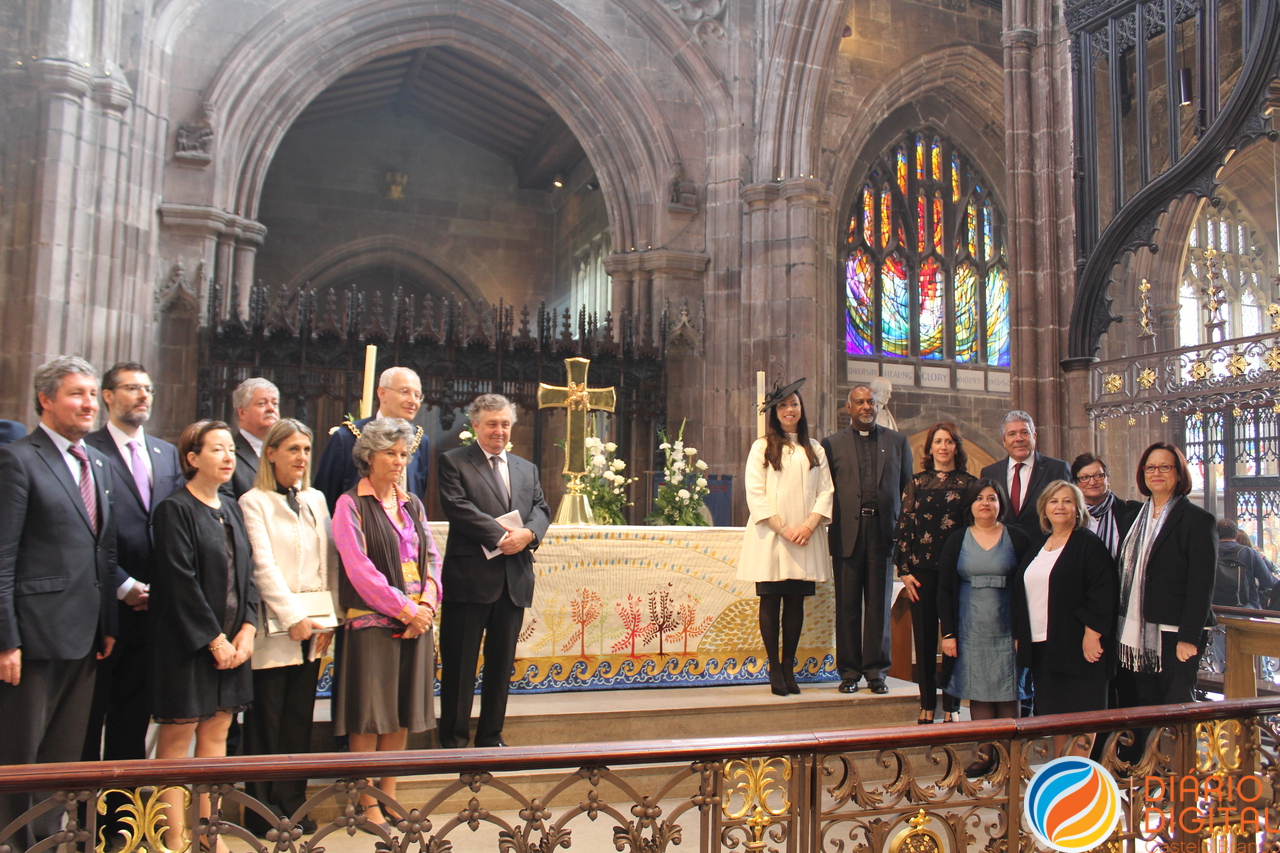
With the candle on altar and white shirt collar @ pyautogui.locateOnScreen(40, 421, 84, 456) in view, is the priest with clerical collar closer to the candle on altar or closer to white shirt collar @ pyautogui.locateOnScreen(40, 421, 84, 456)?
the candle on altar

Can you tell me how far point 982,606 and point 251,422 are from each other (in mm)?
2851

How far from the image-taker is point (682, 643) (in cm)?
487

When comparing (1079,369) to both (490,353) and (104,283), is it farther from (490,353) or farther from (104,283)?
(104,283)

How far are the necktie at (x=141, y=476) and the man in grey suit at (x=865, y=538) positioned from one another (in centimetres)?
291

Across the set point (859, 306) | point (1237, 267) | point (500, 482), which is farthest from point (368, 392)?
point (859, 306)

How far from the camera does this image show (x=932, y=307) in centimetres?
1484

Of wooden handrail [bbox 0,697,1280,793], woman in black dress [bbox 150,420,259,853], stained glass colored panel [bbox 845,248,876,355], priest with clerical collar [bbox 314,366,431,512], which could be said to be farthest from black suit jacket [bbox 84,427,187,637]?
stained glass colored panel [bbox 845,248,876,355]

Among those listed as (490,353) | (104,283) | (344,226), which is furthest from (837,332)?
(104,283)

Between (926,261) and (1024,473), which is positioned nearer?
(1024,473)

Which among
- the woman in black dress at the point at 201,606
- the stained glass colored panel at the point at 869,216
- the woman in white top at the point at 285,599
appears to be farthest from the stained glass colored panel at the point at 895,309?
the woman in black dress at the point at 201,606

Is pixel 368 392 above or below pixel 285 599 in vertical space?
above

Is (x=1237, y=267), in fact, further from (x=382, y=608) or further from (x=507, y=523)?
(x=382, y=608)

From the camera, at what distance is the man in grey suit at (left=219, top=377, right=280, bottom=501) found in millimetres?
3475

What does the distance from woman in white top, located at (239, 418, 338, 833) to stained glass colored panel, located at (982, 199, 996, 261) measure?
542 inches
